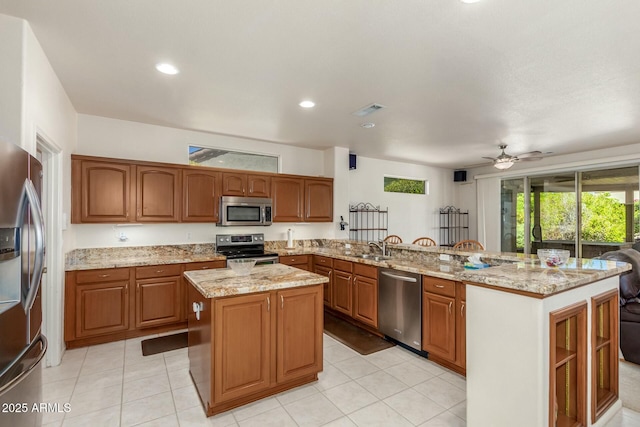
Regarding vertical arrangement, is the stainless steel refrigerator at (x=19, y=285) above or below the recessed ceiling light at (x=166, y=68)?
below

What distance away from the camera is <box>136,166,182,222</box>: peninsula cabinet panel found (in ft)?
12.8

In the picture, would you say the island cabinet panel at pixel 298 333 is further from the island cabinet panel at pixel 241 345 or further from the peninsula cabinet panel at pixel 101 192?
the peninsula cabinet panel at pixel 101 192

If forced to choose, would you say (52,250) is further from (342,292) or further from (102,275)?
(342,292)

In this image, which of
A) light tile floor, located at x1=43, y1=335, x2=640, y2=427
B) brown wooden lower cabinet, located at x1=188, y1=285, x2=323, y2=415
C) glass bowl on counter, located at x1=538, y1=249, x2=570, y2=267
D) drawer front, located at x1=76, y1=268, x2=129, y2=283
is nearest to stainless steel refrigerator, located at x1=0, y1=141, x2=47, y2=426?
light tile floor, located at x1=43, y1=335, x2=640, y2=427

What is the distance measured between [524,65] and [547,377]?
229 centimetres

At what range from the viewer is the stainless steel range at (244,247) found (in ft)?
14.9

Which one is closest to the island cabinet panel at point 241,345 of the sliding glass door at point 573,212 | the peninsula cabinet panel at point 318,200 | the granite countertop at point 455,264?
the granite countertop at point 455,264

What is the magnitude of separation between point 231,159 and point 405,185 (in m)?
3.99

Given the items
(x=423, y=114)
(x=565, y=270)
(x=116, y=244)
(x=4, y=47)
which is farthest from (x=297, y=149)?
(x=565, y=270)

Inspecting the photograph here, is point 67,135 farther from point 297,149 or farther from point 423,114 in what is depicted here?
point 423,114

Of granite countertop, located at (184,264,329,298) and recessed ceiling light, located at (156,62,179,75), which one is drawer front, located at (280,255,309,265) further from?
recessed ceiling light, located at (156,62,179,75)

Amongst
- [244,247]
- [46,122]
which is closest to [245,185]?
[244,247]

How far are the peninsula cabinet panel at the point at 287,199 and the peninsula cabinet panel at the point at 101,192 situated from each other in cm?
195

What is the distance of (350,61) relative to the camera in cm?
250
